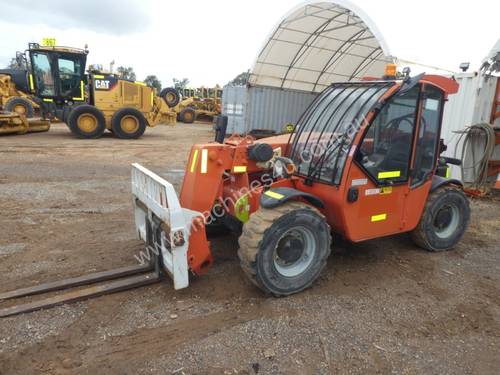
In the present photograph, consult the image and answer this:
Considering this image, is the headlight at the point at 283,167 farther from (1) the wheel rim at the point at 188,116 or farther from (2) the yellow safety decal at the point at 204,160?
(1) the wheel rim at the point at 188,116

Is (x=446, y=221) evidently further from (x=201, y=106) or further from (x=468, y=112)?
(x=201, y=106)

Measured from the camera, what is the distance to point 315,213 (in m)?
3.50

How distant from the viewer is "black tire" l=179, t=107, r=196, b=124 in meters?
26.1

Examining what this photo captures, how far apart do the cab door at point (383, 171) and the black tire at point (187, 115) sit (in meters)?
23.3

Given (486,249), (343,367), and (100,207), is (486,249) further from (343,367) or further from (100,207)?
(100,207)

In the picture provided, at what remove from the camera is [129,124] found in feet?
49.3

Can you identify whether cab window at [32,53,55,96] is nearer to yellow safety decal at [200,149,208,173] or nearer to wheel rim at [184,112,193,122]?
wheel rim at [184,112,193,122]

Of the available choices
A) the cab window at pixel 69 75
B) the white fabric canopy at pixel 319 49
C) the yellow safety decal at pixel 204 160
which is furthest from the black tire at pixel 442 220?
the cab window at pixel 69 75

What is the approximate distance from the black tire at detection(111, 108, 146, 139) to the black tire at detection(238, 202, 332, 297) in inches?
497

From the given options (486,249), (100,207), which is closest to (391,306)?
(486,249)

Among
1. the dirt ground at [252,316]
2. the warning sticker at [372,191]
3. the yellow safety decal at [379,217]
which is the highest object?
the warning sticker at [372,191]

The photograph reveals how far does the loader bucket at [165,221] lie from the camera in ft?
10.3

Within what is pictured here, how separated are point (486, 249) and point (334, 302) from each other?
9.05ft

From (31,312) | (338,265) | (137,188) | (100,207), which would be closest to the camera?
(31,312)
